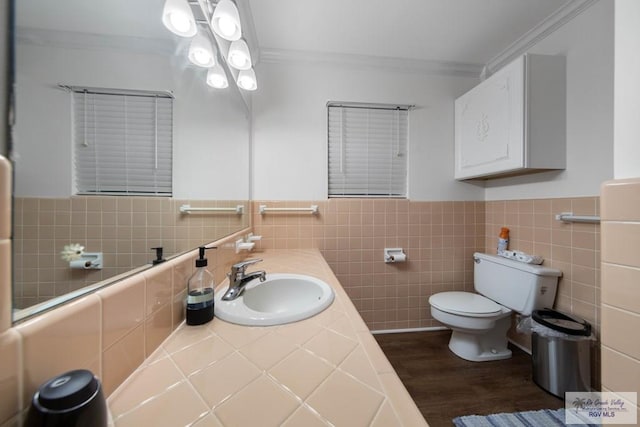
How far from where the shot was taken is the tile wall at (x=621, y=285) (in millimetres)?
455

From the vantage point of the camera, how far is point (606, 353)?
50 centimetres

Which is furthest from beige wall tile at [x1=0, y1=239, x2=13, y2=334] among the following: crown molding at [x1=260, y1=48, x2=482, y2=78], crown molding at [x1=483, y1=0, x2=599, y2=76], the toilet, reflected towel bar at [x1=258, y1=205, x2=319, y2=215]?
crown molding at [x1=483, y1=0, x2=599, y2=76]

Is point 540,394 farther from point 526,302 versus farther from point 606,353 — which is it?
point 606,353

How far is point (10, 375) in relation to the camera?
23cm

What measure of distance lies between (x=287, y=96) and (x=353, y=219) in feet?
3.53

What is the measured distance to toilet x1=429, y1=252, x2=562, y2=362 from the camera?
134cm

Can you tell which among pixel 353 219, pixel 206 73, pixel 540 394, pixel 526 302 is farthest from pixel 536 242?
pixel 206 73

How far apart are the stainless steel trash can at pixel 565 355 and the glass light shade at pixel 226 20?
2.12 meters

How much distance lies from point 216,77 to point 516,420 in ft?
7.22

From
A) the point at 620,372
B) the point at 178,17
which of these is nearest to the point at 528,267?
the point at 620,372

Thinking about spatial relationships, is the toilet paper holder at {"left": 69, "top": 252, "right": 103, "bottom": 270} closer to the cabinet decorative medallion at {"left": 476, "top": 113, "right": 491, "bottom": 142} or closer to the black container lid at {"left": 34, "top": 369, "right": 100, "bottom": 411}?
the black container lid at {"left": 34, "top": 369, "right": 100, "bottom": 411}

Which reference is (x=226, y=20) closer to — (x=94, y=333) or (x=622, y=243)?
(x=94, y=333)

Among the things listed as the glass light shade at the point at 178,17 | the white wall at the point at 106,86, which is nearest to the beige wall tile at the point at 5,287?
the white wall at the point at 106,86

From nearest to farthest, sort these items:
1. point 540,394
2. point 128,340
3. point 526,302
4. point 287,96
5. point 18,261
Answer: point 18,261 → point 128,340 → point 540,394 → point 526,302 → point 287,96
